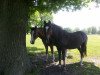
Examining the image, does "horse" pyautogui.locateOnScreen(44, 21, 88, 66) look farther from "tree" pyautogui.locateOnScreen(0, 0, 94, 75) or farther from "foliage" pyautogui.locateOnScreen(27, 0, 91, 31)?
"foliage" pyautogui.locateOnScreen(27, 0, 91, 31)

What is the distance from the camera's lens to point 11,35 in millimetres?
11797

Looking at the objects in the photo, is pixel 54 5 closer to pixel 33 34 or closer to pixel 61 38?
pixel 33 34

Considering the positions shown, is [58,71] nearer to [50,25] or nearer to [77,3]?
[50,25]

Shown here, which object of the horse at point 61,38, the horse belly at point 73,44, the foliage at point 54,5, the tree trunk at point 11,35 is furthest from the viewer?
the foliage at point 54,5

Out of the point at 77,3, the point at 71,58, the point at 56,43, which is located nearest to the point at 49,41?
the point at 56,43

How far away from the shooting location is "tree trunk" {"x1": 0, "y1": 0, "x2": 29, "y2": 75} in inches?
463

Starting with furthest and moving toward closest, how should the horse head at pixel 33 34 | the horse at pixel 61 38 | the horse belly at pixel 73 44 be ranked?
the horse head at pixel 33 34 → the horse belly at pixel 73 44 → the horse at pixel 61 38

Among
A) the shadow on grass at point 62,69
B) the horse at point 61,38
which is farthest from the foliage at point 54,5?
the shadow on grass at point 62,69

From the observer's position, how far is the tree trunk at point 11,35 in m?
11.8

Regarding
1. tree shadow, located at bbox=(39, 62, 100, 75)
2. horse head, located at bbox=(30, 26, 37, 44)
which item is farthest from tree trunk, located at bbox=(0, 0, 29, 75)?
horse head, located at bbox=(30, 26, 37, 44)

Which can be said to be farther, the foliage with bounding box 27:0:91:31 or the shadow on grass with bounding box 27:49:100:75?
the foliage with bounding box 27:0:91:31

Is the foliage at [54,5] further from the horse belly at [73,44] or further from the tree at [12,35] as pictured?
the tree at [12,35]

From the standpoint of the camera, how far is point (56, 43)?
43.4 feet

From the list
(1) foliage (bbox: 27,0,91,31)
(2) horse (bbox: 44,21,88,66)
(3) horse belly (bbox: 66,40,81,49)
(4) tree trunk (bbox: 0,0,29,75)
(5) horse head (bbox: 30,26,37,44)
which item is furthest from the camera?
(1) foliage (bbox: 27,0,91,31)
